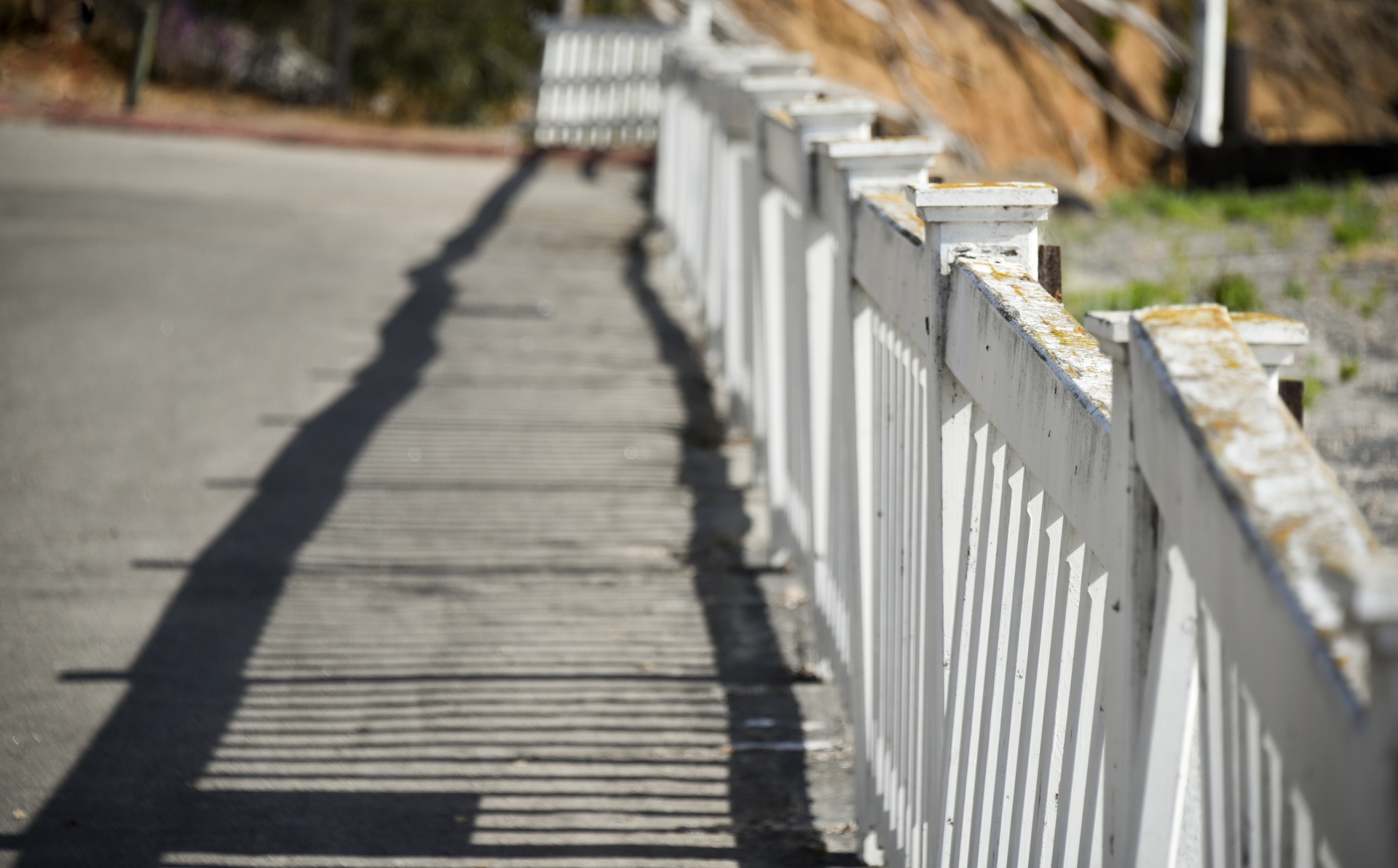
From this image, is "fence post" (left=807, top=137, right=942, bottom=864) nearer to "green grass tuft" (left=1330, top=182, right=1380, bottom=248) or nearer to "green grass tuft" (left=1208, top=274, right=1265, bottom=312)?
"green grass tuft" (left=1208, top=274, right=1265, bottom=312)

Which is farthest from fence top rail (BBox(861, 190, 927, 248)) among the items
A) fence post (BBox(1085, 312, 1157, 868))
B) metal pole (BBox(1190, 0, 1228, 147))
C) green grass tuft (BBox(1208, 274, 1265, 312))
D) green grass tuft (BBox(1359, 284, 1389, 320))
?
Answer: metal pole (BBox(1190, 0, 1228, 147))

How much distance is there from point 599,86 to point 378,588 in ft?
40.8

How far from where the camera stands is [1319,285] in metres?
8.06

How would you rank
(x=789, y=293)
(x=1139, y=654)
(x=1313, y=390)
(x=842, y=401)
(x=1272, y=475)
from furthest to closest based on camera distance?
(x=1313, y=390), (x=789, y=293), (x=842, y=401), (x=1139, y=654), (x=1272, y=475)

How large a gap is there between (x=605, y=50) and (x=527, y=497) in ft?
38.2

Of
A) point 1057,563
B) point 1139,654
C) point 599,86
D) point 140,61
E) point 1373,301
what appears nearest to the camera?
point 1139,654

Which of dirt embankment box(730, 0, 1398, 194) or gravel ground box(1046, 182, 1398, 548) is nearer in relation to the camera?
gravel ground box(1046, 182, 1398, 548)

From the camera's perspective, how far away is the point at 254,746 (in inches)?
146

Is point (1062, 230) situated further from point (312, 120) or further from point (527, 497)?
point (312, 120)

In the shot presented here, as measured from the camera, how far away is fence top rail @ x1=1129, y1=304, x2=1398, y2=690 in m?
0.98

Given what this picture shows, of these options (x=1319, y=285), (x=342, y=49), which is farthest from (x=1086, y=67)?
(x=1319, y=285)

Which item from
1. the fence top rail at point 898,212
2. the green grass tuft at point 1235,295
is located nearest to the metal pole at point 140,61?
the green grass tuft at point 1235,295

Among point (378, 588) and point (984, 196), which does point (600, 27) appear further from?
point (984, 196)

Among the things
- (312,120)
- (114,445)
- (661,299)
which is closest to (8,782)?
(114,445)
